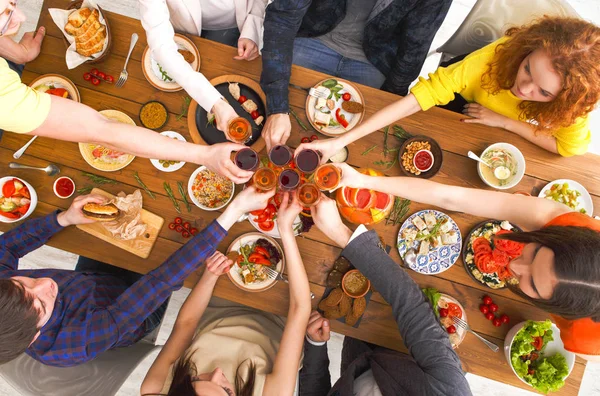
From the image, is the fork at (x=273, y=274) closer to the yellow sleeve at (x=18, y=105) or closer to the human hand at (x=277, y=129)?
the human hand at (x=277, y=129)

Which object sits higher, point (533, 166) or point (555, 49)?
point (555, 49)

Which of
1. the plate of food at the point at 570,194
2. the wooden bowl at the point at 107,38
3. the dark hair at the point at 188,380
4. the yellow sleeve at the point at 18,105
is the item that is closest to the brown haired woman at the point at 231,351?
the dark hair at the point at 188,380

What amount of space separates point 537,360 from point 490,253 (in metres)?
0.49

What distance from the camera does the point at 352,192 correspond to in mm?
1536

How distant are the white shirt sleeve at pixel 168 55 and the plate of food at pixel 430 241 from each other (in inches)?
39.8

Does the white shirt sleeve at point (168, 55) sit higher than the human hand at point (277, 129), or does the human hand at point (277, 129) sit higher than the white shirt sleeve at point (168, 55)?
the white shirt sleeve at point (168, 55)

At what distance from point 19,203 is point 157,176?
0.60 metres

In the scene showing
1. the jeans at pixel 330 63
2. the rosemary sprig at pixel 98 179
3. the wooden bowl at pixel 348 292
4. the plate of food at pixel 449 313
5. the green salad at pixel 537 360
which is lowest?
the green salad at pixel 537 360

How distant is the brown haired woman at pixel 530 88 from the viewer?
135 centimetres

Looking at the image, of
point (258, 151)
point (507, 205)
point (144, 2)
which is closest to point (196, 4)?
point (144, 2)

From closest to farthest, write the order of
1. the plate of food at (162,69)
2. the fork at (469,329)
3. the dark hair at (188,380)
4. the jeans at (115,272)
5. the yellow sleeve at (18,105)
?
1. the yellow sleeve at (18,105)
2. the dark hair at (188,380)
3. the fork at (469,329)
4. the plate of food at (162,69)
5. the jeans at (115,272)

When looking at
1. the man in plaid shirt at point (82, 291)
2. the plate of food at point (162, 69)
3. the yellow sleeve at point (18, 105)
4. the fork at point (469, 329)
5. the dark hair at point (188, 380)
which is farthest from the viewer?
the plate of food at point (162, 69)

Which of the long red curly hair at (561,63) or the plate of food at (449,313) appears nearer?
the long red curly hair at (561,63)

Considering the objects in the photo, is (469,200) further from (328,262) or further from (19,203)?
(19,203)
